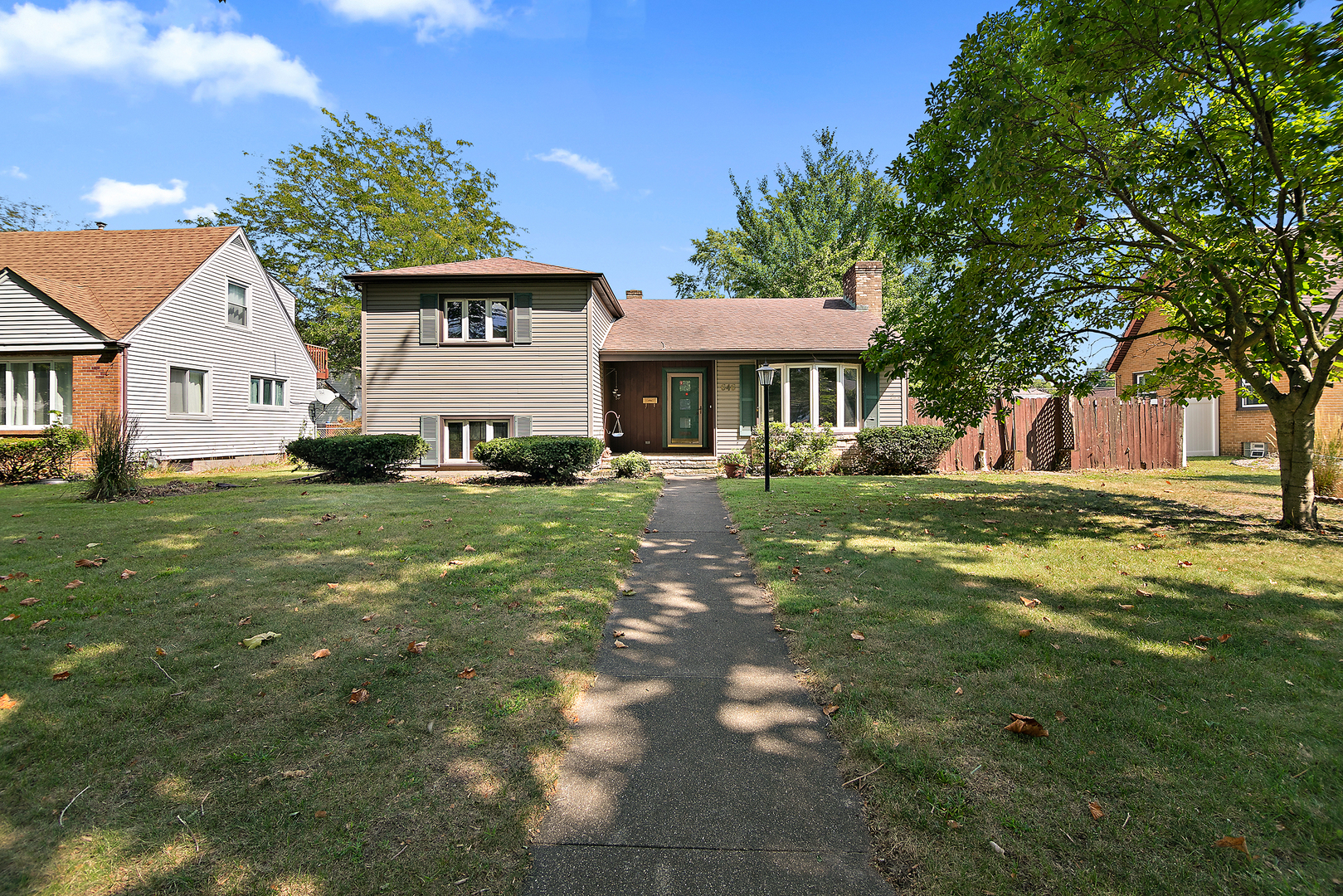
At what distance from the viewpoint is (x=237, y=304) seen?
1930 cm

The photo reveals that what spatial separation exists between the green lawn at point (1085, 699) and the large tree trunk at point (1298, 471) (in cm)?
56

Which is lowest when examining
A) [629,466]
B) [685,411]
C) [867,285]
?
Result: [629,466]

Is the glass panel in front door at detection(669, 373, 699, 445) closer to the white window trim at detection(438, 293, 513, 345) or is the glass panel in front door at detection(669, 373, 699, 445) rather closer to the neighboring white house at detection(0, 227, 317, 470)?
the white window trim at detection(438, 293, 513, 345)

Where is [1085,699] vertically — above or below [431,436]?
below

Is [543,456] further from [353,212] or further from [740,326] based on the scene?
[353,212]

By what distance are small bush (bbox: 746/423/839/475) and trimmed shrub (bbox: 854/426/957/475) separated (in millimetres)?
1017

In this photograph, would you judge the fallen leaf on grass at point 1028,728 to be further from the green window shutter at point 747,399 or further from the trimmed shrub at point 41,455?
the trimmed shrub at point 41,455

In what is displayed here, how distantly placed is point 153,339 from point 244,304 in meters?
4.21

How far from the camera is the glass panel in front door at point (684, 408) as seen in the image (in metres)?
17.5

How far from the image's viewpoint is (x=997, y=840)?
1979 millimetres

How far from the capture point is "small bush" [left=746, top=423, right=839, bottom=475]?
14516 millimetres

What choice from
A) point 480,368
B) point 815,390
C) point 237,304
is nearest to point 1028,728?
point 815,390

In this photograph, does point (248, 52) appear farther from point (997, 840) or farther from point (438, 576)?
point (997, 840)

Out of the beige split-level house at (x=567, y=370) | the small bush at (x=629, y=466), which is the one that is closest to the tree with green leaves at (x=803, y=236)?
the beige split-level house at (x=567, y=370)
